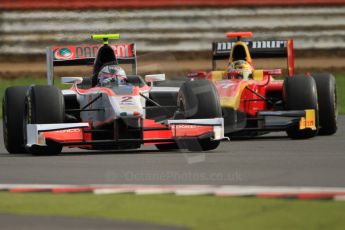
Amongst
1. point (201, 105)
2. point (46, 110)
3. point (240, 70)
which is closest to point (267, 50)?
point (240, 70)

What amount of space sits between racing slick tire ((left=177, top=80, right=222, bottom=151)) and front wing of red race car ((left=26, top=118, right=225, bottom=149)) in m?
0.11

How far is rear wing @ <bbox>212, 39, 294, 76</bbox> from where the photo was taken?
17.7 meters

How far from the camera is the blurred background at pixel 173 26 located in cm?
2605

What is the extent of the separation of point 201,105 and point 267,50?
508cm

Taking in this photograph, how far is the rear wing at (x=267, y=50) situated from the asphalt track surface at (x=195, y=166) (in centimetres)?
375

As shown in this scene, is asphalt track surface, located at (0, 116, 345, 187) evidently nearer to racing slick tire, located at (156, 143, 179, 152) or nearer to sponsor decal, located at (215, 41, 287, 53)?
racing slick tire, located at (156, 143, 179, 152)

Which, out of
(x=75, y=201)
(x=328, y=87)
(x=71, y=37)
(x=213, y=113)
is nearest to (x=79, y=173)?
(x=75, y=201)

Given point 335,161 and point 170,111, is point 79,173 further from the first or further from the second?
point 170,111

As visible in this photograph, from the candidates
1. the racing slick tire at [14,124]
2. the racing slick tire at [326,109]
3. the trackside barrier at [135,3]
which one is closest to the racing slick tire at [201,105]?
the racing slick tire at [14,124]

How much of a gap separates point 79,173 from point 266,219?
11.7 feet

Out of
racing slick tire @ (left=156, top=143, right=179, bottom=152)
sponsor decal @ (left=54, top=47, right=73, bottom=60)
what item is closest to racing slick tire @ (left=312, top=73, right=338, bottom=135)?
racing slick tire @ (left=156, top=143, right=179, bottom=152)

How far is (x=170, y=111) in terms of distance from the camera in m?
14.0

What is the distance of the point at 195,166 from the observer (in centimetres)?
1087

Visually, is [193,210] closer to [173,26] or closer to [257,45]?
[257,45]
